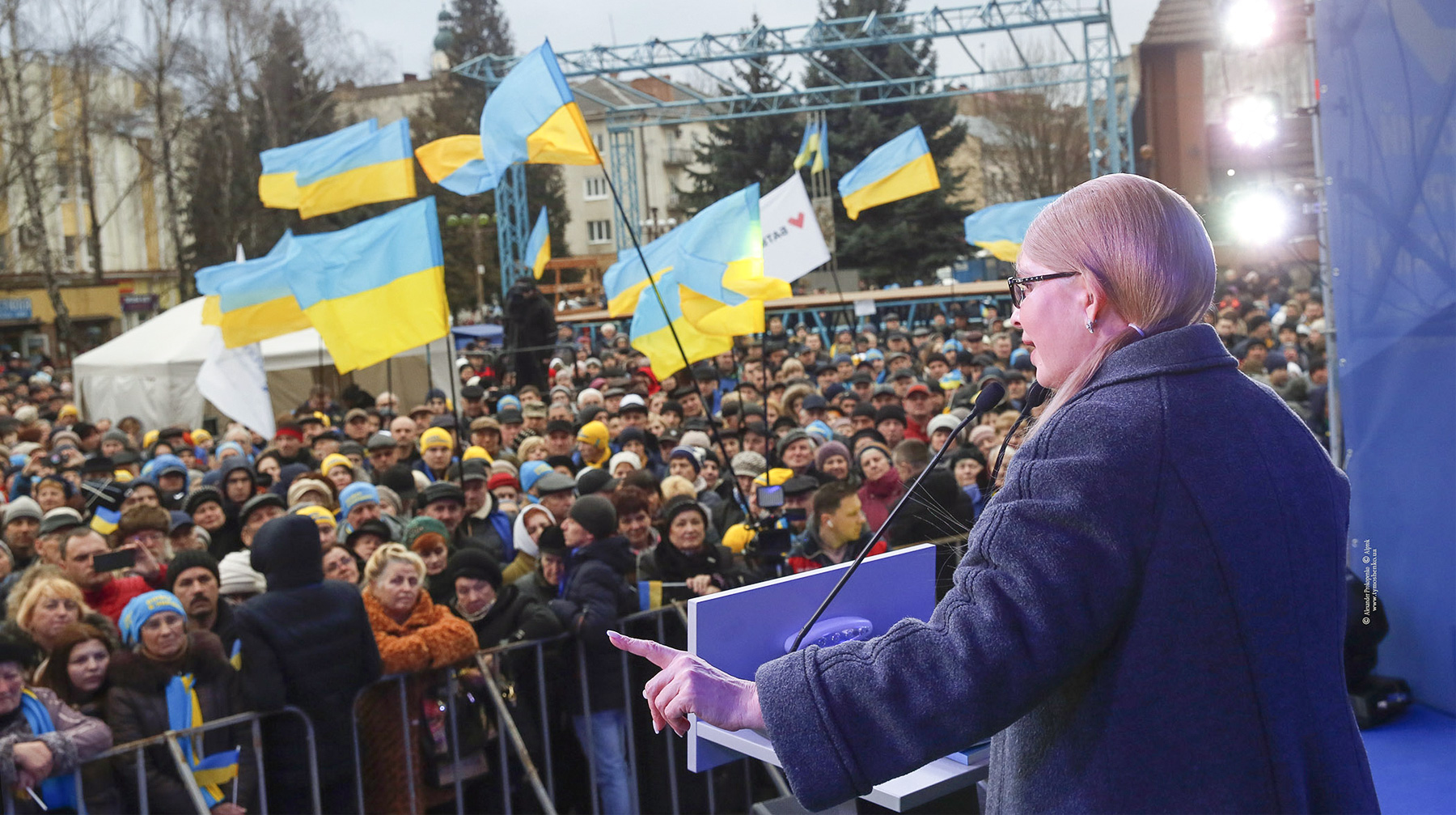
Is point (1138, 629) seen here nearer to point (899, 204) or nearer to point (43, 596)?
point (43, 596)

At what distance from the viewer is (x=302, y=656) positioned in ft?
16.2

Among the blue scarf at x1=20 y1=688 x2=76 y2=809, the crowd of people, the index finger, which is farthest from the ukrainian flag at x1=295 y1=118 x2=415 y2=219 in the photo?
the index finger

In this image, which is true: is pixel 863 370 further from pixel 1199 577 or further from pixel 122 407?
pixel 122 407

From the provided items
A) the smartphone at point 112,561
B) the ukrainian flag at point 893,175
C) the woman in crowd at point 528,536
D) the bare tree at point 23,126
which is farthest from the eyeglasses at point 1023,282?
the bare tree at point 23,126

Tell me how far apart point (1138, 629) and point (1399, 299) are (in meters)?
3.15

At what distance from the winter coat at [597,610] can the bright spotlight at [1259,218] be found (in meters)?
4.78

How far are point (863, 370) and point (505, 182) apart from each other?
700 inches

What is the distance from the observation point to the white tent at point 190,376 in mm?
20125

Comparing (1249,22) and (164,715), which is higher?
(1249,22)

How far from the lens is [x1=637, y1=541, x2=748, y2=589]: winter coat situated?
20.6 ft

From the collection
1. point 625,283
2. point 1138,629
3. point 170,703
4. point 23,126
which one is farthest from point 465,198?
point 1138,629

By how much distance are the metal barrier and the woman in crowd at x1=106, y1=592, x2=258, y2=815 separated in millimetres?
37

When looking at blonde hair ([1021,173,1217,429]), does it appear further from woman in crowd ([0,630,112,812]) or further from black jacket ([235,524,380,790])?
black jacket ([235,524,380,790])

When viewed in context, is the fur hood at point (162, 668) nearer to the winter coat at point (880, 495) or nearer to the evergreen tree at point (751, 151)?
the winter coat at point (880, 495)
